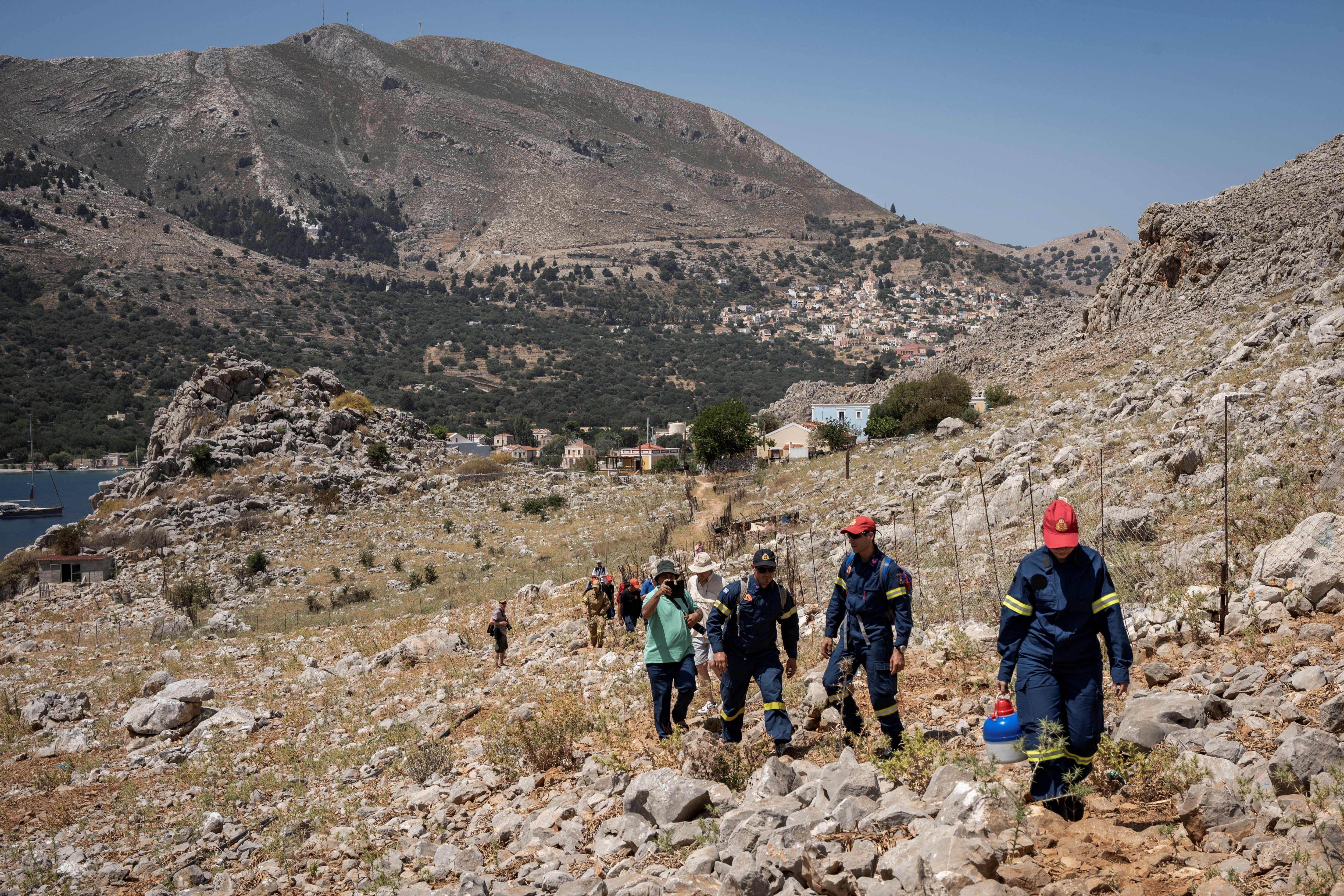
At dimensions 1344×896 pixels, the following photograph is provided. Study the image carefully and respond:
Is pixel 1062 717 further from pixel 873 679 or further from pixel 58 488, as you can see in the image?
pixel 58 488

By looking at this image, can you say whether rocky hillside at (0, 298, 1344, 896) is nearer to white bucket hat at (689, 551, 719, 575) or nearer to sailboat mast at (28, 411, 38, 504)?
white bucket hat at (689, 551, 719, 575)

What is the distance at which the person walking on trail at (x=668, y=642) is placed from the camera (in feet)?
18.4

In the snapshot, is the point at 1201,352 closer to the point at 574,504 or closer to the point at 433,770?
the point at 433,770

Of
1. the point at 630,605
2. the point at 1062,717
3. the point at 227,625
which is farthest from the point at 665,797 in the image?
the point at 227,625

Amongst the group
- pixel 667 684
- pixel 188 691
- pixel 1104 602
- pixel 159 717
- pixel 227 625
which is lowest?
pixel 227 625

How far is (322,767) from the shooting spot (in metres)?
7.64

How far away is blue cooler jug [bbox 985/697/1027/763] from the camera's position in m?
3.85

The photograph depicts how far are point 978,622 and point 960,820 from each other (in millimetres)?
4083

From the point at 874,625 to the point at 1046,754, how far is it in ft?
4.30

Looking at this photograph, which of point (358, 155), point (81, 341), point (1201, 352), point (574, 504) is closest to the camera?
point (1201, 352)

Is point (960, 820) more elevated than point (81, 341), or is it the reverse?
point (81, 341)

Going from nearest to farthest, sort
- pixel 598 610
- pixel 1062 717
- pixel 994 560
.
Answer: pixel 1062 717 < pixel 994 560 < pixel 598 610

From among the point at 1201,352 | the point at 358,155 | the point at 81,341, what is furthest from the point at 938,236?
the point at 1201,352

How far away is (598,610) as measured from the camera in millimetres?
10625
